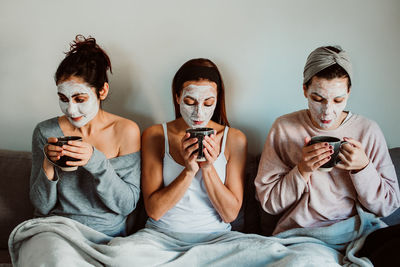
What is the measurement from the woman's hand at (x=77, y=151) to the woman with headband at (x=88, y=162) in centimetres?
3

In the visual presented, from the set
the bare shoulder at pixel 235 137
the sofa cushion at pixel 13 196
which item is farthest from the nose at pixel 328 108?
the sofa cushion at pixel 13 196

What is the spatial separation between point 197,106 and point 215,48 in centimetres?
44

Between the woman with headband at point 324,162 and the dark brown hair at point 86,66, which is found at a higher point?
the dark brown hair at point 86,66

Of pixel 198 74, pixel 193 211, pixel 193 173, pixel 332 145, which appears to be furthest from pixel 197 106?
pixel 332 145

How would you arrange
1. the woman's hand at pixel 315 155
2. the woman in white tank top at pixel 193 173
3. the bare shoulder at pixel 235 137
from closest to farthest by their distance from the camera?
1. the woman's hand at pixel 315 155
2. the woman in white tank top at pixel 193 173
3. the bare shoulder at pixel 235 137

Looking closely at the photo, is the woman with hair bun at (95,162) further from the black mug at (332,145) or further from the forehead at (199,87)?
the black mug at (332,145)

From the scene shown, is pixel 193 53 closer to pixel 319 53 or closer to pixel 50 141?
pixel 319 53

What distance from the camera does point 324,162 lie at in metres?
1.25

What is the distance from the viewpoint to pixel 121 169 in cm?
149

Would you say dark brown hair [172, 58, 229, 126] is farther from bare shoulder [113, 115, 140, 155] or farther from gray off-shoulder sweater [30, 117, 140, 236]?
gray off-shoulder sweater [30, 117, 140, 236]

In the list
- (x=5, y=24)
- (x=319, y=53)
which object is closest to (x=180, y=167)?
(x=319, y=53)

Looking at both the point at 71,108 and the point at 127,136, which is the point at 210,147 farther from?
the point at 71,108

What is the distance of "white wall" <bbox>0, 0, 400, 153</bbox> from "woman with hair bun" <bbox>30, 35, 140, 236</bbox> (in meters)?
0.30

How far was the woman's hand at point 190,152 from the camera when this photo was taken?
1300mm
